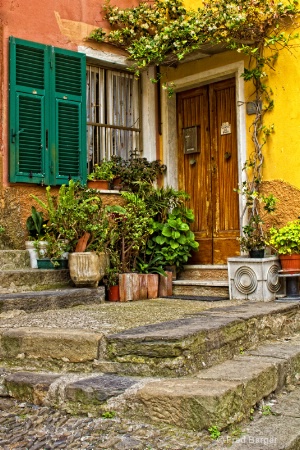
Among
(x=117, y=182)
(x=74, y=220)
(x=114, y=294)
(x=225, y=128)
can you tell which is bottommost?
(x=114, y=294)

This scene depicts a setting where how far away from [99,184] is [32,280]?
1777 millimetres

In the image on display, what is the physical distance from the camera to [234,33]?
6168 millimetres

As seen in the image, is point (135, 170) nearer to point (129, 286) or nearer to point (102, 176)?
point (102, 176)

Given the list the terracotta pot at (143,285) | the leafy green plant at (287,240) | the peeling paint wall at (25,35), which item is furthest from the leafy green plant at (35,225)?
the leafy green plant at (287,240)

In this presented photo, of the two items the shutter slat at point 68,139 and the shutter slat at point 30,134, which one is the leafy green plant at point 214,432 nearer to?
the shutter slat at point 30,134

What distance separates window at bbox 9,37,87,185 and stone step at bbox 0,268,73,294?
3.67 ft

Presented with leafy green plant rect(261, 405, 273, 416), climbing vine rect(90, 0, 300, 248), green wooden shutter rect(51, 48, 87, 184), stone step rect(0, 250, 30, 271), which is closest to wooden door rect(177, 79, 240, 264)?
climbing vine rect(90, 0, 300, 248)

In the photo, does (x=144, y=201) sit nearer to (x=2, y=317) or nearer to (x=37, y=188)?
(x=37, y=188)

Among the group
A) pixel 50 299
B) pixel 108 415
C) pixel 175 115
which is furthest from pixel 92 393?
pixel 175 115

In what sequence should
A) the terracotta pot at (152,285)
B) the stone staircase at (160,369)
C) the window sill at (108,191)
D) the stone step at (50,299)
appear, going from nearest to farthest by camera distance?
the stone staircase at (160,369), the stone step at (50,299), the terracotta pot at (152,285), the window sill at (108,191)

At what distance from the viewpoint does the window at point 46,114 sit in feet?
19.9

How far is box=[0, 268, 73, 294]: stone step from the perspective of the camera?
523 cm

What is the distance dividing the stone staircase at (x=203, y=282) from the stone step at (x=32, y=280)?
138 centimetres

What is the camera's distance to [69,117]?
650 cm
